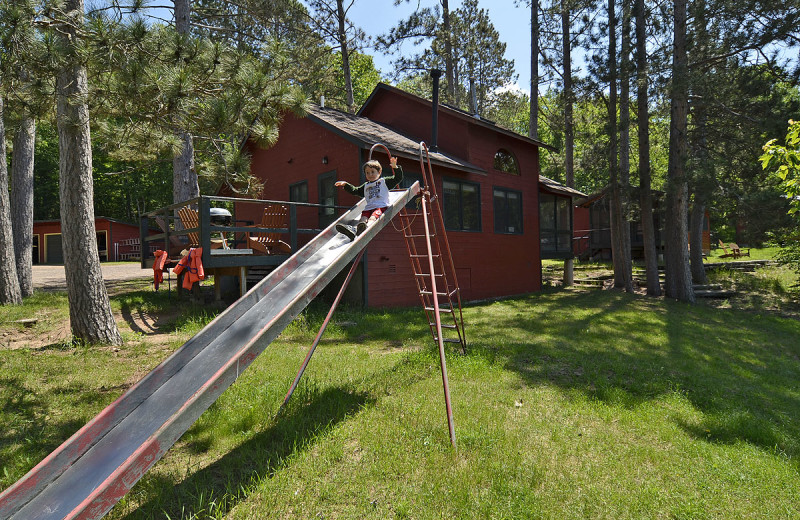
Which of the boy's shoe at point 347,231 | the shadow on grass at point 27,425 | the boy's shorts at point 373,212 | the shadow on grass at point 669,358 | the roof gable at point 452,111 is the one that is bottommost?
the shadow on grass at point 669,358

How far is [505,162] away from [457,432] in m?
13.0

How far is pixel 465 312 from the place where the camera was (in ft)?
36.4

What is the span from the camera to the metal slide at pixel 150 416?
2.28m

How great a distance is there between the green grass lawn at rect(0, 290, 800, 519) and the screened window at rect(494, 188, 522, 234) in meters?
7.49

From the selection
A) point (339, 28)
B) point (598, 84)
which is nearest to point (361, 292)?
point (598, 84)

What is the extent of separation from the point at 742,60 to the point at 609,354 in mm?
12468

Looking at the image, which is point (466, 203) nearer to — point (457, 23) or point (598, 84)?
point (598, 84)

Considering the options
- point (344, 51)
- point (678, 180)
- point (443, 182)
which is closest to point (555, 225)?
point (678, 180)

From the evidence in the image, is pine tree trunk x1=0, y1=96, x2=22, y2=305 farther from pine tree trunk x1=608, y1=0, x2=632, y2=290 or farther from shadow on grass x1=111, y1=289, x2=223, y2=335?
pine tree trunk x1=608, y1=0, x2=632, y2=290

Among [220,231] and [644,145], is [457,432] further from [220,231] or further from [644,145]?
[644,145]

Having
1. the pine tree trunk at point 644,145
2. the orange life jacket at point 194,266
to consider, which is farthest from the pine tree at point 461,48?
the orange life jacket at point 194,266

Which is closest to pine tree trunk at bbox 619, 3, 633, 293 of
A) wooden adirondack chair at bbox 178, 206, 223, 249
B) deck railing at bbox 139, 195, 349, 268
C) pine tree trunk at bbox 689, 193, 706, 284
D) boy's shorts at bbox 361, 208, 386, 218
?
pine tree trunk at bbox 689, 193, 706, 284

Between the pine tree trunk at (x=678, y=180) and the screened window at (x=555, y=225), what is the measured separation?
377 cm

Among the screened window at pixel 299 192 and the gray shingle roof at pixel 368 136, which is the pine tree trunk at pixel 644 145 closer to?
the gray shingle roof at pixel 368 136
